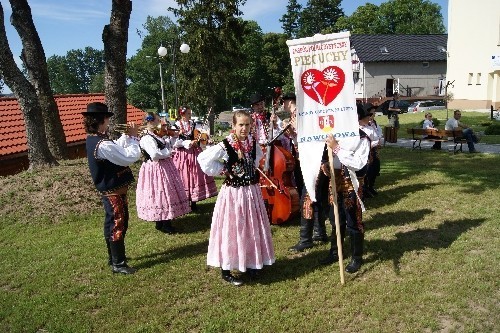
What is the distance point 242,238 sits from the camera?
460cm

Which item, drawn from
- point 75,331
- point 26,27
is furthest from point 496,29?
point 75,331

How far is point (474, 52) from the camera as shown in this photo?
29.2m

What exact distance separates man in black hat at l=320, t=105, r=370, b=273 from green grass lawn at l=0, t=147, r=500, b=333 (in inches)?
9.0

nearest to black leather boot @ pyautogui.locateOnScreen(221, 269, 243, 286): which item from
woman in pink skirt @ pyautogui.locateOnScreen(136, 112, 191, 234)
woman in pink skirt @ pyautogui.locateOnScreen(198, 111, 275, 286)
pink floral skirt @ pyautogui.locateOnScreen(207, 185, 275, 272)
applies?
woman in pink skirt @ pyautogui.locateOnScreen(198, 111, 275, 286)

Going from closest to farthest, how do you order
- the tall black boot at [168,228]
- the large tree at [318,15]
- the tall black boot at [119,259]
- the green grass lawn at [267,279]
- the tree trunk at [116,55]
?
the green grass lawn at [267,279] < the tall black boot at [119,259] < the tall black boot at [168,228] < the tree trunk at [116,55] < the large tree at [318,15]

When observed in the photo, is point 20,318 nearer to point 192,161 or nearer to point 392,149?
point 192,161

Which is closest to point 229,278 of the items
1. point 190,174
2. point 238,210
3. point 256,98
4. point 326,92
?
point 238,210

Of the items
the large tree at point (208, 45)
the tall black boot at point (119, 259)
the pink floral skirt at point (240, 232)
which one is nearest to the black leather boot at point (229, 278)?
the pink floral skirt at point (240, 232)

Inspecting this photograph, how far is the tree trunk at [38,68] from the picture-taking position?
9055mm

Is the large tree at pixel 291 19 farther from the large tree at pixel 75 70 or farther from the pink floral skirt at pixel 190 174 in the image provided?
the pink floral skirt at pixel 190 174

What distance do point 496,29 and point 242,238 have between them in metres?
29.2

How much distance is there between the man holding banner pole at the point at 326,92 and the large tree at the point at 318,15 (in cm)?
6717

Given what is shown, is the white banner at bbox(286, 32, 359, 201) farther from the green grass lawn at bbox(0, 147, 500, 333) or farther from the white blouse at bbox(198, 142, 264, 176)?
the green grass lawn at bbox(0, 147, 500, 333)

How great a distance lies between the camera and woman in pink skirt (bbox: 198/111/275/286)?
4520mm
